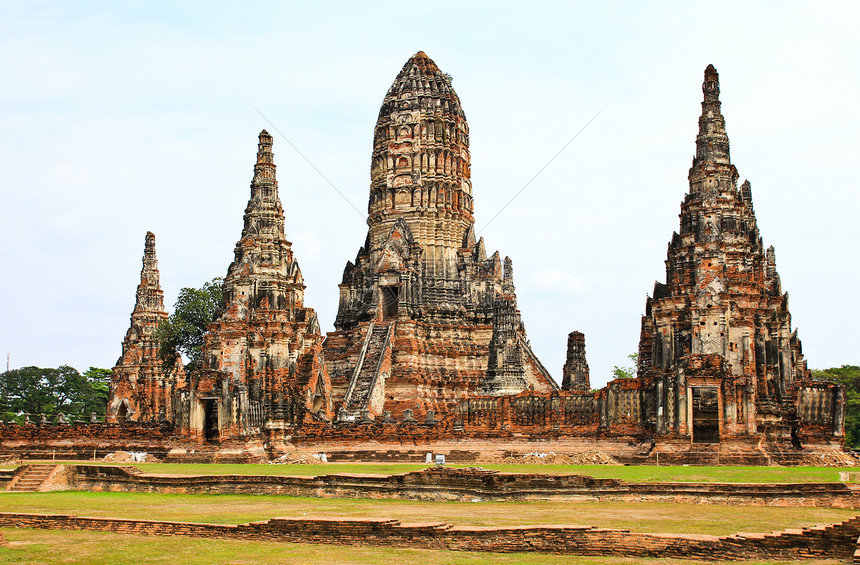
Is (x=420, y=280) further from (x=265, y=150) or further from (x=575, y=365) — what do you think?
(x=265, y=150)

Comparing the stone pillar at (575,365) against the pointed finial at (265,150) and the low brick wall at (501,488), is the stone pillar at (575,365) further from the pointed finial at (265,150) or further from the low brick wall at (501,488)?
the low brick wall at (501,488)

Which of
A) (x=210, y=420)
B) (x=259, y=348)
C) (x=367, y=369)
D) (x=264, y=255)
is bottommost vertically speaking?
(x=210, y=420)

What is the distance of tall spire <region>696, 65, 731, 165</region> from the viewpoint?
37.3 meters

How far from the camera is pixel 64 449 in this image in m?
39.1

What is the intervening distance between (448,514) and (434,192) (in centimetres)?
3561

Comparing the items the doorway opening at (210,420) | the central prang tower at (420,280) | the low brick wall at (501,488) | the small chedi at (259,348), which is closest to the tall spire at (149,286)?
the central prang tower at (420,280)

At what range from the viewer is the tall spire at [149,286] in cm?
5562

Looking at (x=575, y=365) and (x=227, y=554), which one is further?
(x=575, y=365)

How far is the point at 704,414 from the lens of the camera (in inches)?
1401

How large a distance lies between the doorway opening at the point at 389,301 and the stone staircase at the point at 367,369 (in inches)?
69.1

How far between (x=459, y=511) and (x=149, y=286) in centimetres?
4110

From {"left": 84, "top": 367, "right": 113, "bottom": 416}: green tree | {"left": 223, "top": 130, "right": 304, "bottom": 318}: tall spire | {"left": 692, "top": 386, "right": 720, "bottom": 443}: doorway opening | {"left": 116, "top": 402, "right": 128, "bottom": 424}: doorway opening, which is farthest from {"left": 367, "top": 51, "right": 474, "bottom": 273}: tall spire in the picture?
{"left": 84, "top": 367, "right": 113, "bottom": 416}: green tree

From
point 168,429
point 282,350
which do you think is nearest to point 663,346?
point 282,350

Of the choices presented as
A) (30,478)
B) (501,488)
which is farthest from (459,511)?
(30,478)
